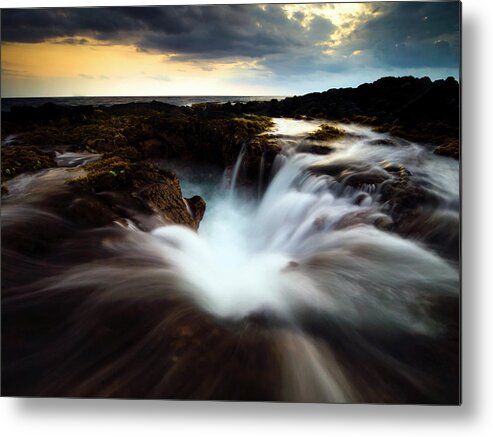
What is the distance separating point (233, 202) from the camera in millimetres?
Result: 2010

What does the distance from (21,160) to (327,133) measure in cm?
156

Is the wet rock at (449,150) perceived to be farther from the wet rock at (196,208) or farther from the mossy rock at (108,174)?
the mossy rock at (108,174)

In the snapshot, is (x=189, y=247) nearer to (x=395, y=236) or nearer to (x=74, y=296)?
(x=74, y=296)

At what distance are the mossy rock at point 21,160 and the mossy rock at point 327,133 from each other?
53.3 inches

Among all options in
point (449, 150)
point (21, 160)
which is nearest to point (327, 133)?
point (449, 150)

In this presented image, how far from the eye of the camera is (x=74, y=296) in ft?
6.01

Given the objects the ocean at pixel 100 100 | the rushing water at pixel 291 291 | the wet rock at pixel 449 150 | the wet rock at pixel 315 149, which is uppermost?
the ocean at pixel 100 100

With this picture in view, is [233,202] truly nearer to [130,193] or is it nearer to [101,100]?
[130,193]

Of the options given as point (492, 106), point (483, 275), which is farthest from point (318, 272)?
point (492, 106)

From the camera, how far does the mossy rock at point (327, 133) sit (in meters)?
1.97

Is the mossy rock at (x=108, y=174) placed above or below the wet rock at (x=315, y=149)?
below

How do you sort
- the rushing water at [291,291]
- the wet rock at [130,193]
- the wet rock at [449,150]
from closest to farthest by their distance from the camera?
the rushing water at [291,291] < the wet rock at [449,150] < the wet rock at [130,193]

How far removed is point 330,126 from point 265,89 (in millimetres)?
380

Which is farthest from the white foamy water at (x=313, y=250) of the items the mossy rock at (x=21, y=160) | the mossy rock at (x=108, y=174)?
the mossy rock at (x=21, y=160)
